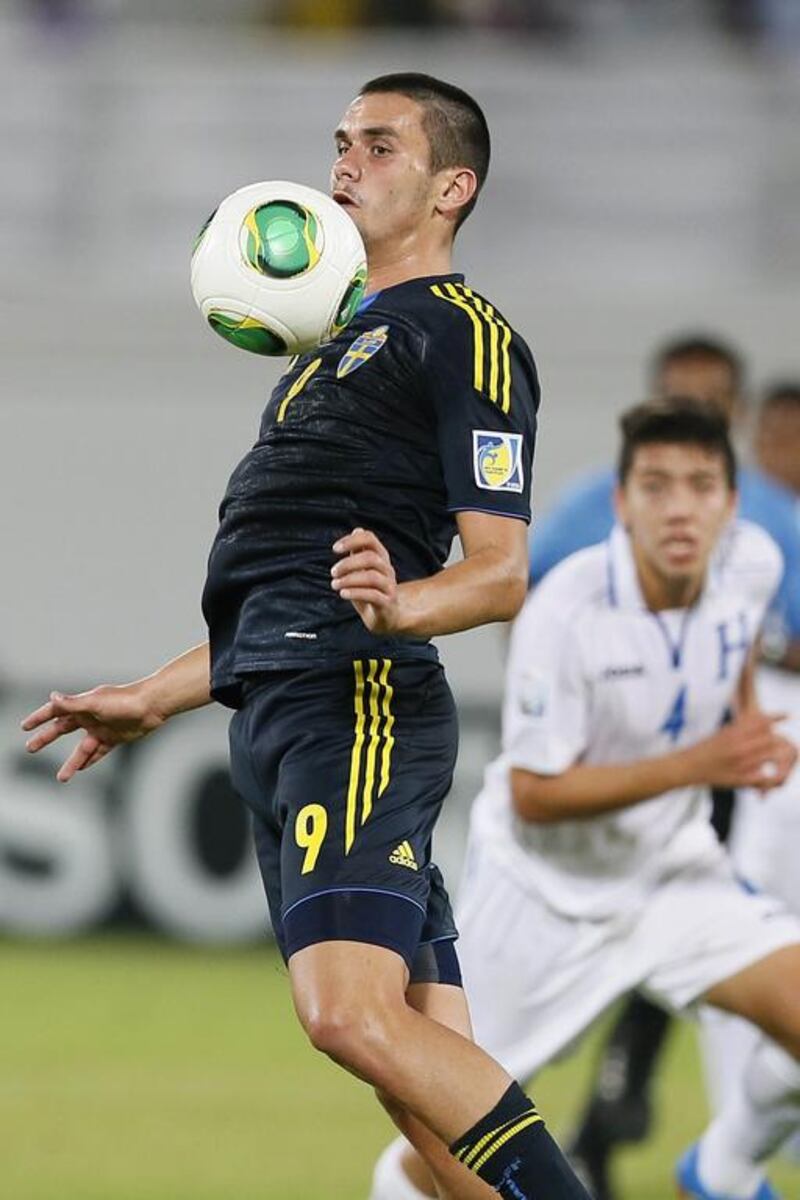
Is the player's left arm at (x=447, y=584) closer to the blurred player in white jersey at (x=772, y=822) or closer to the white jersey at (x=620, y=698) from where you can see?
the white jersey at (x=620, y=698)

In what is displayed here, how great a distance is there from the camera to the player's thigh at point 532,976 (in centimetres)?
568

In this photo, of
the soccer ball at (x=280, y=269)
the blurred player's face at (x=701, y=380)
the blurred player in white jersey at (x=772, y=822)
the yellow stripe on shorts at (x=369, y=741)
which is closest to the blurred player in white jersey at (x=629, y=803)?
the blurred player in white jersey at (x=772, y=822)

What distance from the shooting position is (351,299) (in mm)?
4430

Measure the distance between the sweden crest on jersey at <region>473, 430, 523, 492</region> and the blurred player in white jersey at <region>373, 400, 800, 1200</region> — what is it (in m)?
1.36

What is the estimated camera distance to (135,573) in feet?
35.5

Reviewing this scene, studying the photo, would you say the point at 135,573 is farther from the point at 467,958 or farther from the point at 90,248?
the point at 467,958

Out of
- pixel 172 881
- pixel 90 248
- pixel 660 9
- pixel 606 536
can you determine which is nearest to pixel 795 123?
pixel 660 9

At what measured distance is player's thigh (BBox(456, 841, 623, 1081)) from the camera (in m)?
5.68

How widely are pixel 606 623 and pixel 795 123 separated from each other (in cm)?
699

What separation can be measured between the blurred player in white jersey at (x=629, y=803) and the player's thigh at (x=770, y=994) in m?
0.11

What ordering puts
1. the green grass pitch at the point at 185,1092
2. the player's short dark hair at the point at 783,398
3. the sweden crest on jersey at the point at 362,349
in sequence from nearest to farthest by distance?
the sweden crest on jersey at the point at 362,349
the green grass pitch at the point at 185,1092
the player's short dark hair at the point at 783,398

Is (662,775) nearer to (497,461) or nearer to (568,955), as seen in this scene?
(568,955)

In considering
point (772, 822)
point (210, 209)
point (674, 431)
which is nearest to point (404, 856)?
point (674, 431)

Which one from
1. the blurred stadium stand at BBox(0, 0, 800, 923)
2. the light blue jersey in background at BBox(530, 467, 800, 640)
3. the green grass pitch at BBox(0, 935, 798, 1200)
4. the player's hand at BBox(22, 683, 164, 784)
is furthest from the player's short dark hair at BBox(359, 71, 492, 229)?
the blurred stadium stand at BBox(0, 0, 800, 923)
